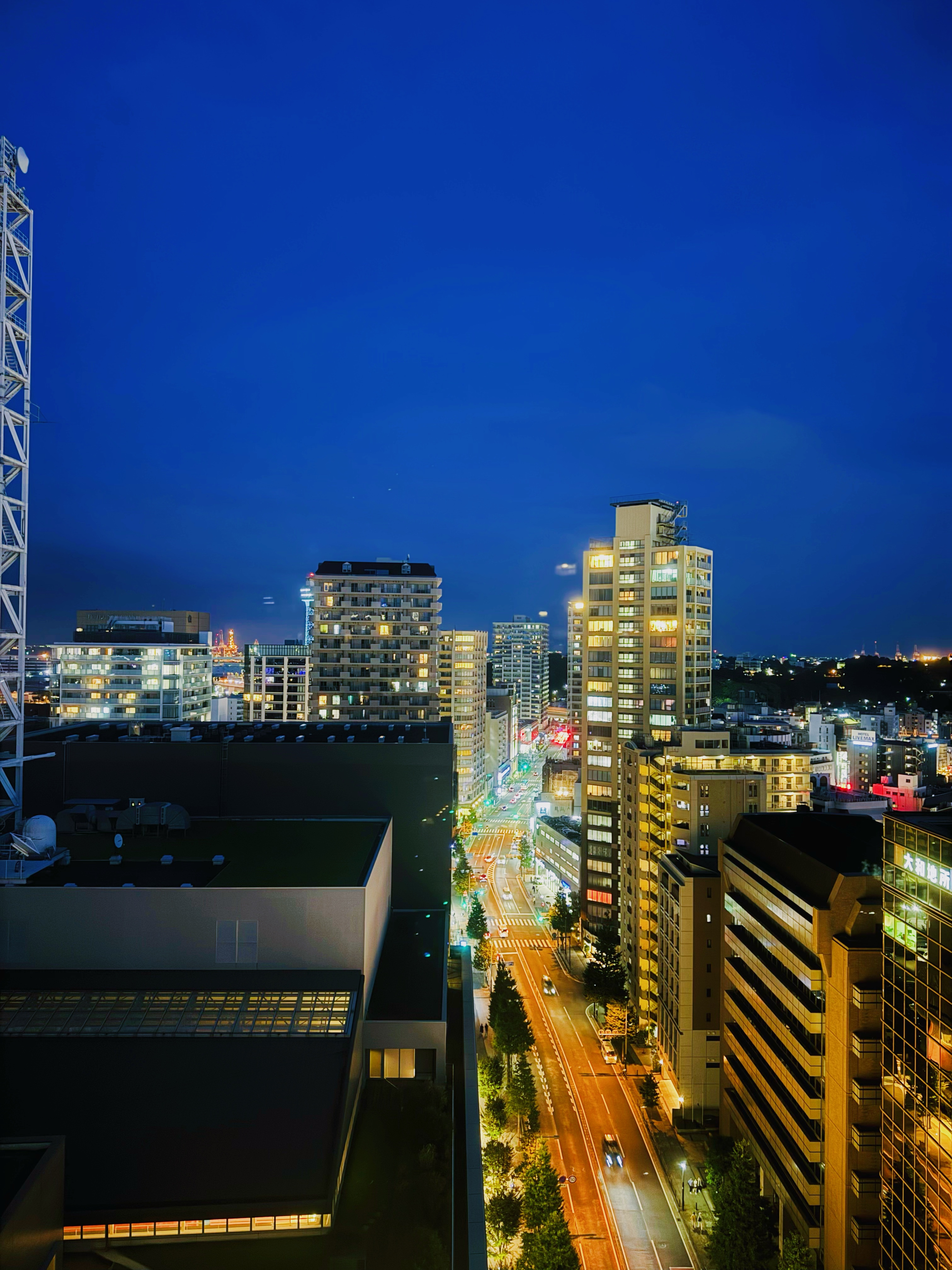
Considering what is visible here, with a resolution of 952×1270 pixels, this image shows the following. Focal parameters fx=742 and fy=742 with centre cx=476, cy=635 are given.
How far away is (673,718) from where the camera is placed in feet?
165

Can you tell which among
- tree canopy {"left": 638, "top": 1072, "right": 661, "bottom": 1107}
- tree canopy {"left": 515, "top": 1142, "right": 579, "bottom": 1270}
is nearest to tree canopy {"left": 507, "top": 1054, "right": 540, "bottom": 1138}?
tree canopy {"left": 515, "top": 1142, "right": 579, "bottom": 1270}

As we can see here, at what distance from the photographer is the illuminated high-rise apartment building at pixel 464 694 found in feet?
285

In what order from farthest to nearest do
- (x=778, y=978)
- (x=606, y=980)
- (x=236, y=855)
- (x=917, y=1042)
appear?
(x=606, y=980), (x=236, y=855), (x=778, y=978), (x=917, y=1042)

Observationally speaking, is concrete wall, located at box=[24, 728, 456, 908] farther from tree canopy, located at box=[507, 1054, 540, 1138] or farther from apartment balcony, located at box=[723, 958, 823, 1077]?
apartment balcony, located at box=[723, 958, 823, 1077]

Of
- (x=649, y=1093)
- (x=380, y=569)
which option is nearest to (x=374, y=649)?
(x=380, y=569)

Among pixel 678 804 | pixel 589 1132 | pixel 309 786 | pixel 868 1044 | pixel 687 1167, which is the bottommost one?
pixel 589 1132

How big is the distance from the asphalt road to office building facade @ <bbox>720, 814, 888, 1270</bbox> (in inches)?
154

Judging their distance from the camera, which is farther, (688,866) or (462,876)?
(462,876)

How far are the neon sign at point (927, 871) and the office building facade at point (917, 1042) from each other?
0.8 inches

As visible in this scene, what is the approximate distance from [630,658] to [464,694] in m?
38.5

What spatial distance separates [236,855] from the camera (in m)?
25.8

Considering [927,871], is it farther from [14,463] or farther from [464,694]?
[464,694]

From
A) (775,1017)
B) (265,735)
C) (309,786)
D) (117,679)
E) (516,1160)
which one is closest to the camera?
(775,1017)

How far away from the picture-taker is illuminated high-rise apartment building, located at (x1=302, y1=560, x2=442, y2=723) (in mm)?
53438
